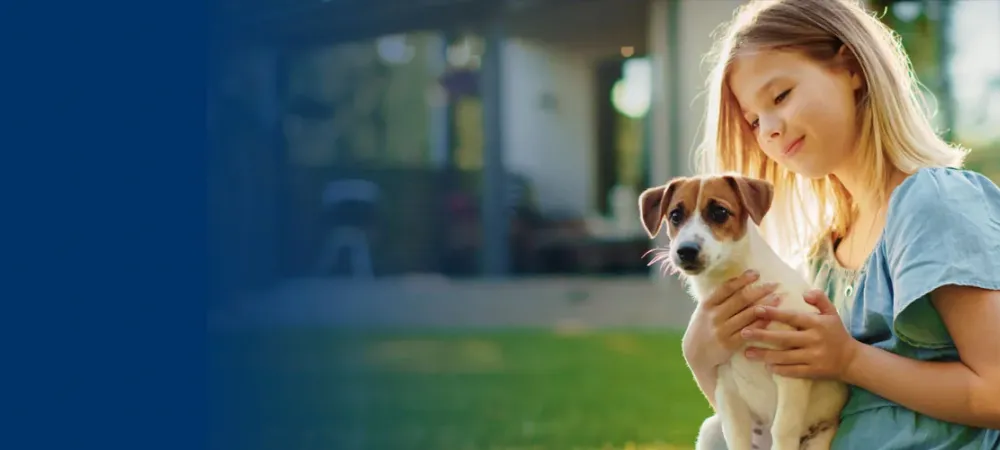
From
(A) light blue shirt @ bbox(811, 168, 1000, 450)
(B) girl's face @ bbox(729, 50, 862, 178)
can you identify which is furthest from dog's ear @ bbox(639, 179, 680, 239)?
(A) light blue shirt @ bbox(811, 168, 1000, 450)

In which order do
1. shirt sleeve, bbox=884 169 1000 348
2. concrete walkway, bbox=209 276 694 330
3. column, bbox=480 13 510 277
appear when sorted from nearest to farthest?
shirt sleeve, bbox=884 169 1000 348 < concrete walkway, bbox=209 276 694 330 < column, bbox=480 13 510 277

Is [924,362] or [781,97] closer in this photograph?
[924,362]

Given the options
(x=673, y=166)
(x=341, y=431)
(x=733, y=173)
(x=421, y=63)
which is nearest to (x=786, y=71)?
(x=733, y=173)

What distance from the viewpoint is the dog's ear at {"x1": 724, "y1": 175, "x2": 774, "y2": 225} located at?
6.53 feet

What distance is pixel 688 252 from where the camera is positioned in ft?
6.40

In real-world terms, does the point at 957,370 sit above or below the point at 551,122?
below

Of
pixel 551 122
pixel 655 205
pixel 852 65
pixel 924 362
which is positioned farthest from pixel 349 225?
pixel 924 362

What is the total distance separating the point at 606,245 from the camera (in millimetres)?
10797

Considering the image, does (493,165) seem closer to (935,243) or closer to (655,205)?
(655,205)

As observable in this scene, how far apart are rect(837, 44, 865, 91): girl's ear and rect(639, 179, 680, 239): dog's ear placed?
0.38 meters

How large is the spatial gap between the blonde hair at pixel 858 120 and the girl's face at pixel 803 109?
0.02 metres

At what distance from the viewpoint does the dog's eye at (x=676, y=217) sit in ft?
6.77

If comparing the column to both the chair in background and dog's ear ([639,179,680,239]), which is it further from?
dog's ear ([639,179,680,239])

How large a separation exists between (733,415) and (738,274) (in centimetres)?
26
